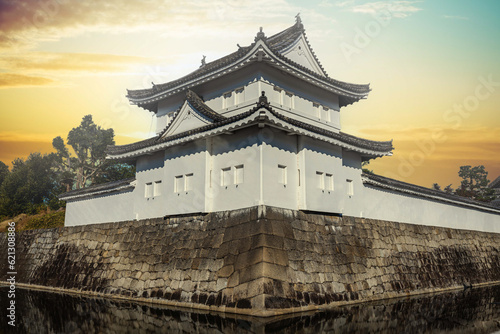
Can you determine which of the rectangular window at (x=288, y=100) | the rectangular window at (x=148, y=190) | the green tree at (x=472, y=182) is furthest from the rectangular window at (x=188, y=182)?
the green tree at (x=472, y=182)

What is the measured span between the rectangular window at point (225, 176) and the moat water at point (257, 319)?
Result: 182 inches

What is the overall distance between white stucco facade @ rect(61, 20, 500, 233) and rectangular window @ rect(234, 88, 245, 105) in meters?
0.05

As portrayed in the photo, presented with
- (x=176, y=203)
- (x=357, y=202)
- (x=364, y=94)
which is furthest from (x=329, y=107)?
(x=176, y=203)

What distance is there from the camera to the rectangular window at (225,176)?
46.2 feet

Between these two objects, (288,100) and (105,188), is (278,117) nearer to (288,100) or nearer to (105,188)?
(288,100)

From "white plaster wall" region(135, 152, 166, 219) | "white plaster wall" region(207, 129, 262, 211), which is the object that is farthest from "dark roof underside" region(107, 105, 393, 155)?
"white plaster wall" region(135, 152, 166, 219)

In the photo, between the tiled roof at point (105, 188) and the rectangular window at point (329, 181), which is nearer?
the rectangular window at point (329, 181)

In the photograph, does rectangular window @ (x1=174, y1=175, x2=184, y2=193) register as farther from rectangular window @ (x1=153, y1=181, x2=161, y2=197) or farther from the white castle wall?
rectangular window @ (x1=153, y1=181, x2=161, y2=197)

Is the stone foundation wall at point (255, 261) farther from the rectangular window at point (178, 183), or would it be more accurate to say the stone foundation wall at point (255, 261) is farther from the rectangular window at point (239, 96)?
the rectangular window at point (239, 96)

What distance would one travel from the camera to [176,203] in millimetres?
15422

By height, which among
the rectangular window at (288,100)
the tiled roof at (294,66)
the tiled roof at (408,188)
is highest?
the tiled roof at (294,66)

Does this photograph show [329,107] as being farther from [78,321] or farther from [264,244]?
[78,321]

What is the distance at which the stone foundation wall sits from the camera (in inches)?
443

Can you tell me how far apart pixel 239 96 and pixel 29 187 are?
115 ft
